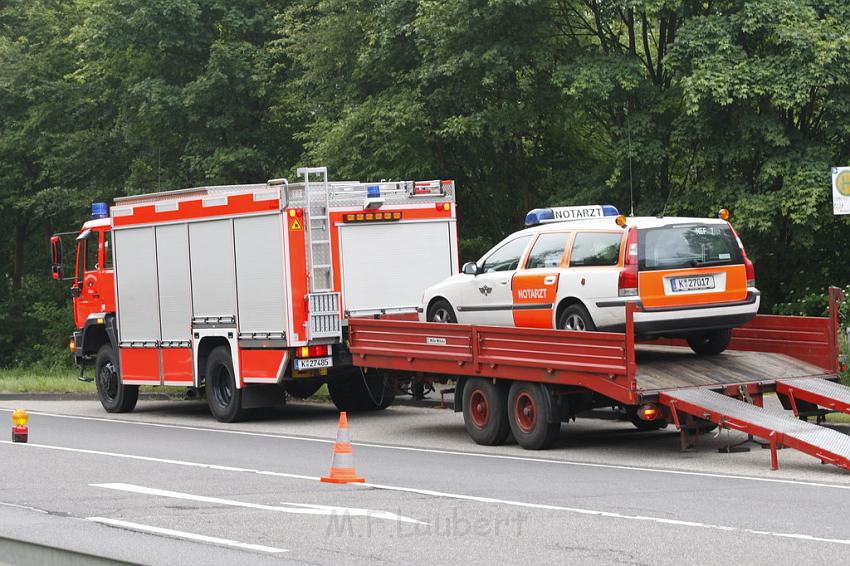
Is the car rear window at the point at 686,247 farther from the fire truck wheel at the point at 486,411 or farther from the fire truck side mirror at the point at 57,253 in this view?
the fire truck side mirror at the point at 57,253

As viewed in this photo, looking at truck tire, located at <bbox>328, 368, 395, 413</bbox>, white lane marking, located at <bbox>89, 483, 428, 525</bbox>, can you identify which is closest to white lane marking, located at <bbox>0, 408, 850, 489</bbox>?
truck tire, located at <bbox>328, 368, 395, 413</bbox>

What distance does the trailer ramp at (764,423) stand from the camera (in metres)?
12.6

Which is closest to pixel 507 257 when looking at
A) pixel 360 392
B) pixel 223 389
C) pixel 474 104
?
pixel 360 392

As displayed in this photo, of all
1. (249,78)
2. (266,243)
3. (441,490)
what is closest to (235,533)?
(441,490)

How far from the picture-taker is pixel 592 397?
585 inches

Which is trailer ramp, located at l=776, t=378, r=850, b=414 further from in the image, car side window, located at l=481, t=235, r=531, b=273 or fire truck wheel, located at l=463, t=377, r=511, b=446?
car side window, located at l=481, t=235, r=531, b=273

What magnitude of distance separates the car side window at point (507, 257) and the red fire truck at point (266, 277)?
8.78 feet

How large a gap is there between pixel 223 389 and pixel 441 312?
4147mm

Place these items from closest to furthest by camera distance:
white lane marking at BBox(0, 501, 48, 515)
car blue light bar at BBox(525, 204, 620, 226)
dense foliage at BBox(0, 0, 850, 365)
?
1. white lane marking at BBox(0, 501, 48, 515)
2. car blue light bar at BBox(525, 204, 620, 226)
3. dense foliage at BBox(0, 0, 850, 365)

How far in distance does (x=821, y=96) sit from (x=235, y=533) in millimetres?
16972

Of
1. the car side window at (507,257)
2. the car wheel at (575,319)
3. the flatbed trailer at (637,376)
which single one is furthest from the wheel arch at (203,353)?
the car wheel at (575,319)

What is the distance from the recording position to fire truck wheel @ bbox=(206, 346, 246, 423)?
772 inches

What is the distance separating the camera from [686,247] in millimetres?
14781

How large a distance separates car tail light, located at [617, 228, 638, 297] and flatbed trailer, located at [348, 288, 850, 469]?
0.20m
